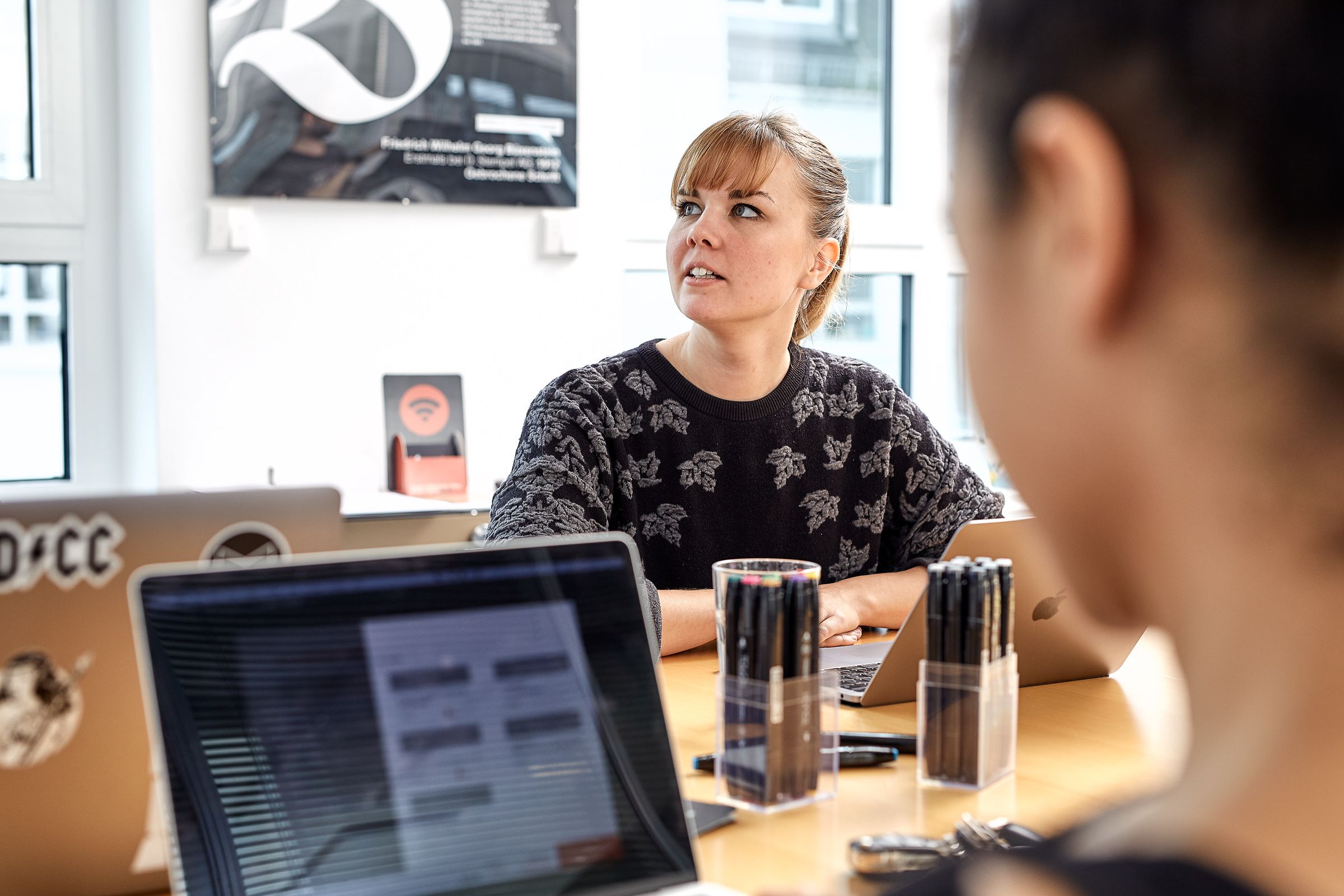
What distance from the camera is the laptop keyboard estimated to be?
4.59 ft

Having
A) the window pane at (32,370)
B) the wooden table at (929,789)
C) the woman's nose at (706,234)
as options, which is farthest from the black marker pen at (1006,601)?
the window pane at (32,370)

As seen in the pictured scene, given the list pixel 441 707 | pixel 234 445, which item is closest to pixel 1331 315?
pixel 441 707

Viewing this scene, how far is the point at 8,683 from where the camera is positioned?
2.68 ft

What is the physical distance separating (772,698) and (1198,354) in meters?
0.76

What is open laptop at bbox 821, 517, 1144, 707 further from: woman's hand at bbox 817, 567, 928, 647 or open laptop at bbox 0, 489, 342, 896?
open laptop at bbox 0, 489, 342, 896

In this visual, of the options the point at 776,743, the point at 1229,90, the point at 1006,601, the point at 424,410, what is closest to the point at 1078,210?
the point at 1229,90

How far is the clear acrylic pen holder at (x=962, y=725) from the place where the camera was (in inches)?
42.6

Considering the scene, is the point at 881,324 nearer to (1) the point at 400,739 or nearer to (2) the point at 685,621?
(2) the point at 685,621

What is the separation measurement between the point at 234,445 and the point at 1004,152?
2982mm

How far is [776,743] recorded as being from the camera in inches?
40.5

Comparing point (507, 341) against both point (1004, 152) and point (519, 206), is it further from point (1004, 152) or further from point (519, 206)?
point (1004, 152)

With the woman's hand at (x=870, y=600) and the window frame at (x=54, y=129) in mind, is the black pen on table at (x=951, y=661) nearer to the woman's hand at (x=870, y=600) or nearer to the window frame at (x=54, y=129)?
the woman's hand at (x=870, y=600)

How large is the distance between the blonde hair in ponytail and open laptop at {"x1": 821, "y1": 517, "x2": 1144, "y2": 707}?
0.87 metres

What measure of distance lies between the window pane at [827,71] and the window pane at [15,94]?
6.36 feet
